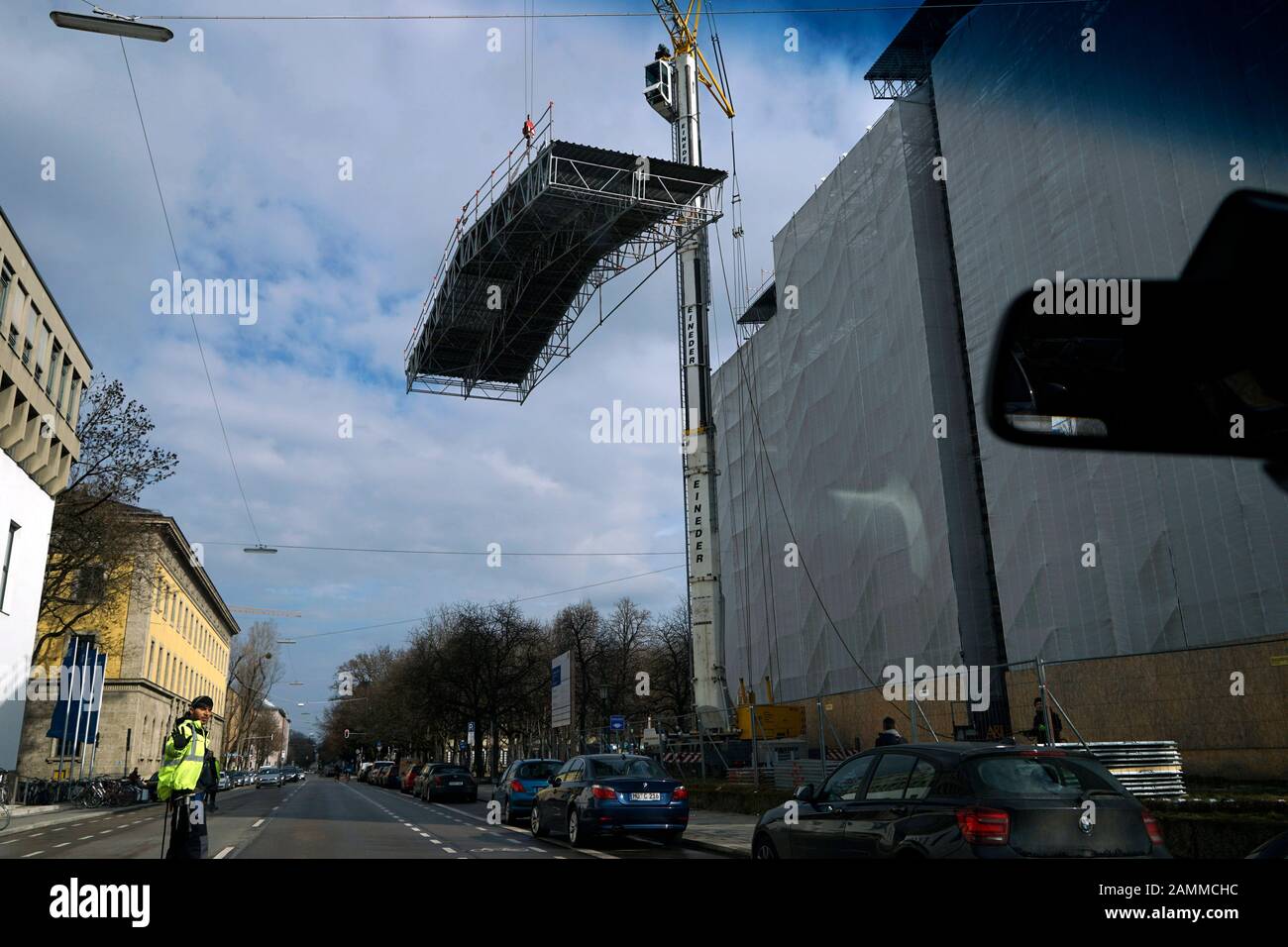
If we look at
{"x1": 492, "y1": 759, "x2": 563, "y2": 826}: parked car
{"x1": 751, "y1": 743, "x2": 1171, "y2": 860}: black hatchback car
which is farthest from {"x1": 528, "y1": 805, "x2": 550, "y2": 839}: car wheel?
{"x1": 751, "y1": 743, "x2": 1171, "y2": 860}: black hatchback car

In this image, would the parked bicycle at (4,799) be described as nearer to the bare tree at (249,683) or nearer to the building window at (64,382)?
the building window at (64,382)

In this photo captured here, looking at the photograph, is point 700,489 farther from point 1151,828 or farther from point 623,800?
point 1151,828

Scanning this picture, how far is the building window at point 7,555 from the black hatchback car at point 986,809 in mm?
29494

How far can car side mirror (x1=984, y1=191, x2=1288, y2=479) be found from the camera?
4.63 m

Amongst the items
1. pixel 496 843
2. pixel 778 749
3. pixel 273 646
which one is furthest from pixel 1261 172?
pixel 273 646

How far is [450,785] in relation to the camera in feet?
106

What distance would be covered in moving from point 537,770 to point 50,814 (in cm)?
1769

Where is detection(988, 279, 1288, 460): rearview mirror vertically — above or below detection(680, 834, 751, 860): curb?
above

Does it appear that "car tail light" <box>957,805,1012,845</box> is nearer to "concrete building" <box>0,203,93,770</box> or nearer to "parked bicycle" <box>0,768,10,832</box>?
"parked bicycle" <box>0,768,10,832</box>

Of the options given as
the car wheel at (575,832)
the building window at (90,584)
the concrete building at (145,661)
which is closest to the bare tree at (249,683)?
the concrete building at (145,661)

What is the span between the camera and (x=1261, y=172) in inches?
711

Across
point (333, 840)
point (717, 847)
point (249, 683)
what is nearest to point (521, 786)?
point (333, 840)

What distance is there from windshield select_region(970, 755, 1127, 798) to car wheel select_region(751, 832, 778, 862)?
2674mm
